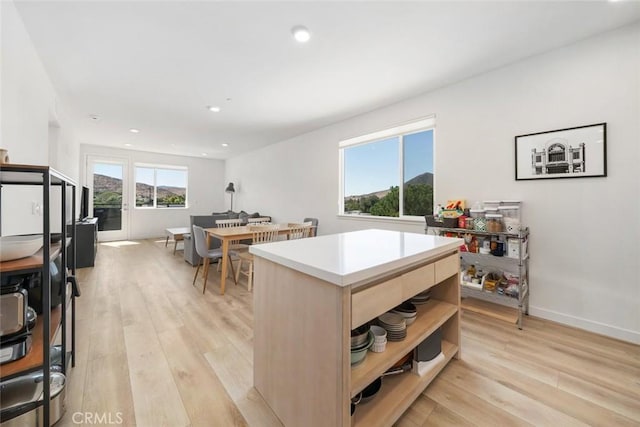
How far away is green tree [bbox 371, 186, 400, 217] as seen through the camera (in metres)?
3.83

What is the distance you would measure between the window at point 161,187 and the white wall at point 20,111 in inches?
198

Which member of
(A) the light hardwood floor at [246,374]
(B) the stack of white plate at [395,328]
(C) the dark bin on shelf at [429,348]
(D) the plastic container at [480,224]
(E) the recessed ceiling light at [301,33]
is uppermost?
(E) the recessed ceiling light at [301,33]

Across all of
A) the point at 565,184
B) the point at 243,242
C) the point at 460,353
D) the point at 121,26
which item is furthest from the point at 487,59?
the point at 243,242

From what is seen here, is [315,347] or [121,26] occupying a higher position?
[121,26]

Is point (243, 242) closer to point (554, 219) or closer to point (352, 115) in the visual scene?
point (352, 115)

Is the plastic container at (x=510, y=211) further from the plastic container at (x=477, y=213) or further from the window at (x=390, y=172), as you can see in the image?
the window at (x=390, y=172)

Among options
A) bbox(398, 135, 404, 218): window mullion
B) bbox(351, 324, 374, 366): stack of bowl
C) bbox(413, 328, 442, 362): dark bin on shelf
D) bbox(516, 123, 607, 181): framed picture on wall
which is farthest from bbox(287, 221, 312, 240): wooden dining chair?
bbox(516, 123, 607, 181): framed picture on wall

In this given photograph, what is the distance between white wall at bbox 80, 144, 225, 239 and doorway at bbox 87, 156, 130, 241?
0.11m

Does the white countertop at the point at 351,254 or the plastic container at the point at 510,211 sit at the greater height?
the plastic container at the point at 510,211

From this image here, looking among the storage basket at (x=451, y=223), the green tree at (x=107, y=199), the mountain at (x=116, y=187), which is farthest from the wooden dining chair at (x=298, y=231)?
the green tree at (x=107, y=199)

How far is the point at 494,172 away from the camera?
2.73 meters

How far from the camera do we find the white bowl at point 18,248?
1013 millimetres

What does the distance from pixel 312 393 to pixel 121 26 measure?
2.95 m

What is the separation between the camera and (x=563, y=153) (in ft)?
7.65
